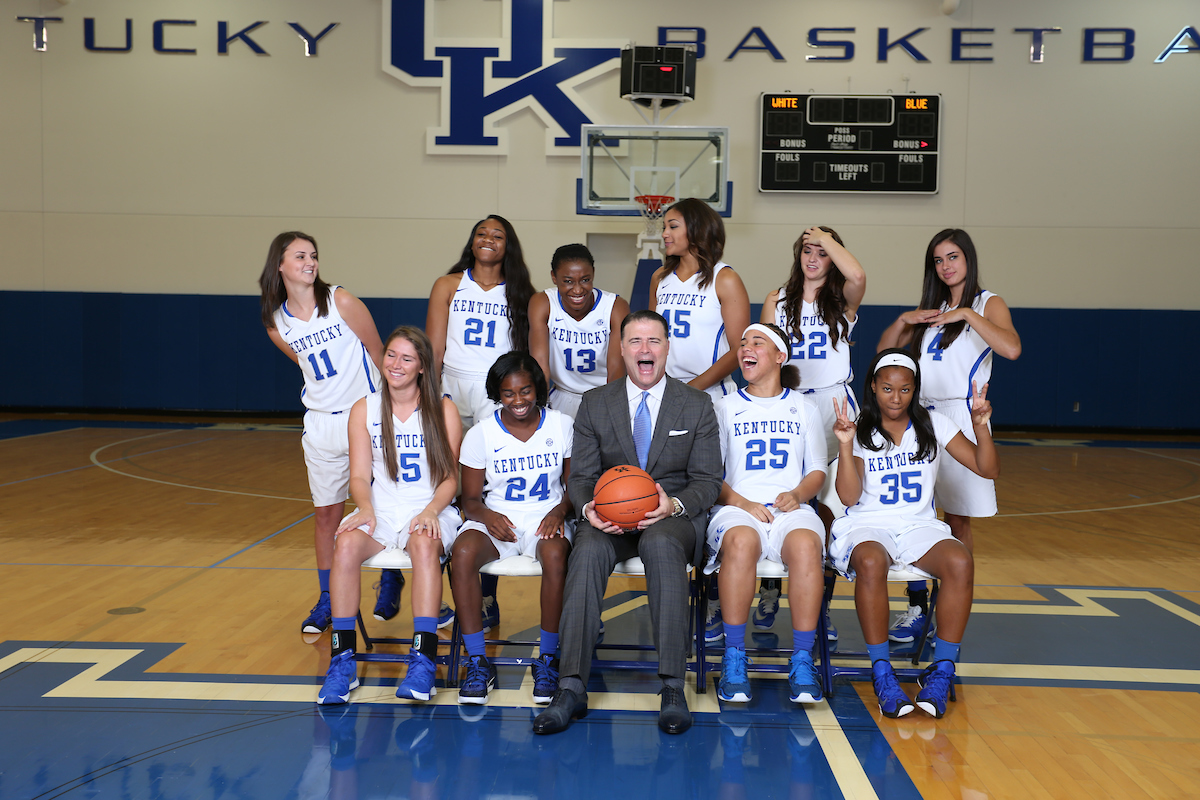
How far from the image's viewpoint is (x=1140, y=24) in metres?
11.3

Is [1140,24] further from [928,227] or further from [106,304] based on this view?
[106,304]

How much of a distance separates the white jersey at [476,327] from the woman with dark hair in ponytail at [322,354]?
0.35 meters

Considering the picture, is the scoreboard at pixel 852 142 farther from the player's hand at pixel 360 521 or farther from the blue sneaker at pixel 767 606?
the player's hand at pixel 360 521

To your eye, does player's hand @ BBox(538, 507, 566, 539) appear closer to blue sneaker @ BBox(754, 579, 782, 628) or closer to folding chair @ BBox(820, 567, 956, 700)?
folding chair @ BBox(820, 567, 956, 700)

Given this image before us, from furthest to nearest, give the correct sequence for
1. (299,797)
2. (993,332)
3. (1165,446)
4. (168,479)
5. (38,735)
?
(1165,446), (168,479), (993,332), (38,735), (299,797)

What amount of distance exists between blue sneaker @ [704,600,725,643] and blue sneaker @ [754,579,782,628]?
211mm

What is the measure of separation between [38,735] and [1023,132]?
11771 millimetres

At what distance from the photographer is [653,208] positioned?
10758 mm

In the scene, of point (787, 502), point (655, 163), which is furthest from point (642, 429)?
point (655, 163)

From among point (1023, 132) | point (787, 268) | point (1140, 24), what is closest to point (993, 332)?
point (787, 268)

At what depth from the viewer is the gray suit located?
3086mm

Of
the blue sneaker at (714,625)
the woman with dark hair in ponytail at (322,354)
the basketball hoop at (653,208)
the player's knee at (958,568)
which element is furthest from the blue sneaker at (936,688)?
the basketball hoop at (653,208)

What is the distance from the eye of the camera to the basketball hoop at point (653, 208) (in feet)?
35.2

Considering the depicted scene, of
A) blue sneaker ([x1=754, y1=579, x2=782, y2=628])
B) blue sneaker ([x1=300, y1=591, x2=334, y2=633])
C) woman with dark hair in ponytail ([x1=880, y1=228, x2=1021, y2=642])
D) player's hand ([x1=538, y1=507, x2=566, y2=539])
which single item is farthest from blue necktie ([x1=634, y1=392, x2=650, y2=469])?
blue sneaker ([x1=300, y1=591, x2=334, y2=633])
